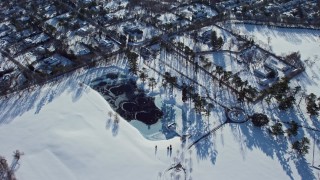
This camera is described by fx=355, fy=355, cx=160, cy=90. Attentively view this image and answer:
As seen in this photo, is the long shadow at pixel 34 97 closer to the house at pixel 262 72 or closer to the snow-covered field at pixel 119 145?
the snow-covered field at pixel 119 145

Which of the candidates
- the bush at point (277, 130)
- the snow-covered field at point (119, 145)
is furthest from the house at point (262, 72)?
the bush at point (277, 130)

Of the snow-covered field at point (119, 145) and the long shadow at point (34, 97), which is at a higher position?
the long shadow at point (34, 97)

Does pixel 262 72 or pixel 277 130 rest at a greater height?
pixel 262 72

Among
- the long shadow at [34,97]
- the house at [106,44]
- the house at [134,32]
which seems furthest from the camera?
the house at [134,32]

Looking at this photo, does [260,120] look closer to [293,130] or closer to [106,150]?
[293,130]

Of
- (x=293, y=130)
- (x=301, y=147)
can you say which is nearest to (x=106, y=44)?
(x=293, y=130)

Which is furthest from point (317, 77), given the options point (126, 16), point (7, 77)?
point (7, 77)

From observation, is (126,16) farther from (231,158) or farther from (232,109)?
(231,158)

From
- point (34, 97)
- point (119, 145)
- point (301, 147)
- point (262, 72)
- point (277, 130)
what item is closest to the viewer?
point (301, 147)

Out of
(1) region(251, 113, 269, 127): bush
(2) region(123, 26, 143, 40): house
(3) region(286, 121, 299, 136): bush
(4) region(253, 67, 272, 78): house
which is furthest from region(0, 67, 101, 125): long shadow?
(3) region(286, 121, 299, 136): bush
